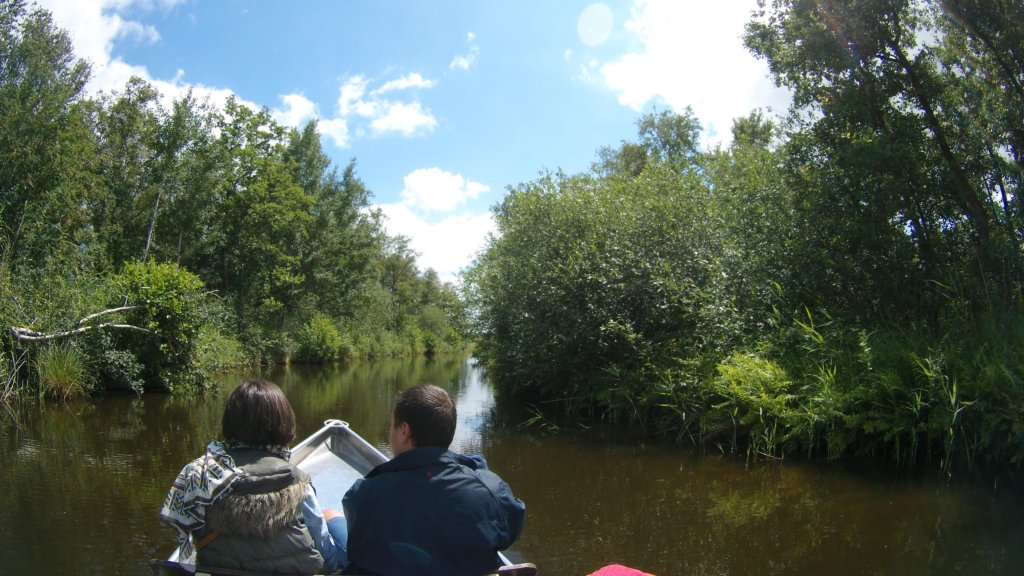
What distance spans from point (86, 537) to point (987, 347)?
398 inches

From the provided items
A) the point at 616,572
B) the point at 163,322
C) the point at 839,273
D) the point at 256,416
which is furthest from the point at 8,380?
the point at 839,273

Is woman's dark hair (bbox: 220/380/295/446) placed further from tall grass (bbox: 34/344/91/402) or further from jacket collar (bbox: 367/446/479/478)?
tall grass (bbox: 34/344/91/402)

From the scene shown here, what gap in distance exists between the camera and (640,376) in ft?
41.2

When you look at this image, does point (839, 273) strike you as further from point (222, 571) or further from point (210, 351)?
point (210, 351)

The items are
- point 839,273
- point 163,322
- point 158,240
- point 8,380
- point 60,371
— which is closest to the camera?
point 839,273

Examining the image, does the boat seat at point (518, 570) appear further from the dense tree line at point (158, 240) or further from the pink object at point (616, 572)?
the dense tree line at point (158, 240)

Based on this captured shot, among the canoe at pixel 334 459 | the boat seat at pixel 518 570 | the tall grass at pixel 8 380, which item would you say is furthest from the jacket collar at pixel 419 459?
the tall grass at pixel 8 380

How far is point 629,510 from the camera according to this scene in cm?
733

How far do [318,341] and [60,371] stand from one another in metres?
19.6

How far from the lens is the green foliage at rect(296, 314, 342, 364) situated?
32812mm

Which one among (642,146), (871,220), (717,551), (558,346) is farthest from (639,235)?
(642,146)

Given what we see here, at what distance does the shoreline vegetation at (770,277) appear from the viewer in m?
9.09

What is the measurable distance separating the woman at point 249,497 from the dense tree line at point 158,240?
491 inches

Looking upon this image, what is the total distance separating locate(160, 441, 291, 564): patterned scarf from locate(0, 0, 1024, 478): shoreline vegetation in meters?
7.99
